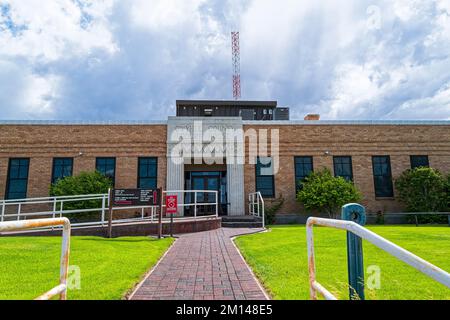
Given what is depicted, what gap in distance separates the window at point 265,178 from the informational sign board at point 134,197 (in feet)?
27.8

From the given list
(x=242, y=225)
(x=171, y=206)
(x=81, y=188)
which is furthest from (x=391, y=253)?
(x=81, y=188)

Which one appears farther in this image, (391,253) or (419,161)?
(419,161)

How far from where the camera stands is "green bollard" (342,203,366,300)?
248cm

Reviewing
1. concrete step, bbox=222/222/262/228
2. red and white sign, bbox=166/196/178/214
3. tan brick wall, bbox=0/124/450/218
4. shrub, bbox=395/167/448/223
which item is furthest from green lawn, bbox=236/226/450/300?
shrub, bbox=395/167/448/223

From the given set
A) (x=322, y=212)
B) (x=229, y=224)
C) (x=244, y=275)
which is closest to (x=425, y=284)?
(x=244, y=275)

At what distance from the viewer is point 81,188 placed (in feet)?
49.3

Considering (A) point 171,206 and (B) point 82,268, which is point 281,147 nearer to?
(A) point 171,206

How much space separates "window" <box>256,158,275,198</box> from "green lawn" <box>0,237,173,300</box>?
34.5ft

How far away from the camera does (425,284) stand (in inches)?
166

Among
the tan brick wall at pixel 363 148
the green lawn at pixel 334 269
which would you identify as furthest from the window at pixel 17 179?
the green lawn at pixel 334 269

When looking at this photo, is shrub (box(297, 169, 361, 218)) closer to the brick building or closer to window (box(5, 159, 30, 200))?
the brick building

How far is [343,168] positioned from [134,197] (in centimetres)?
1318

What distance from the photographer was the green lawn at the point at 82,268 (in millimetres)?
3973
